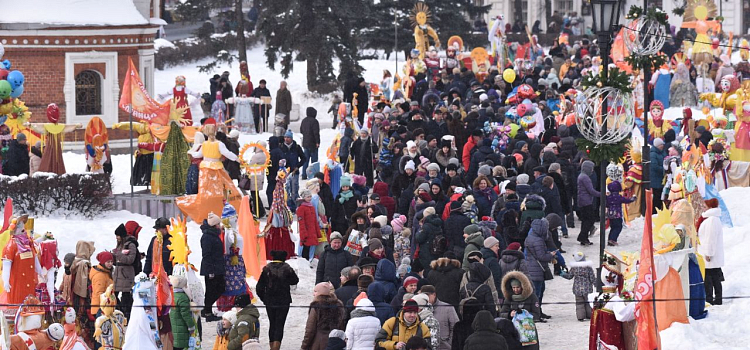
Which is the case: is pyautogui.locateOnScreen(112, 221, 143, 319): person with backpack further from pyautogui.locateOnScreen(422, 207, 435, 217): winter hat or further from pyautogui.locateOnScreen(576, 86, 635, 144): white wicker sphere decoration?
pyautogui.locateOnScreen(576, 86, 635, 144): white wicker sphere decoration

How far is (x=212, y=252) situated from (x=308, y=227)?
3518mm

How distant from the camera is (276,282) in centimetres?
1577

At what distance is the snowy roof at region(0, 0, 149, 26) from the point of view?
3025 cm

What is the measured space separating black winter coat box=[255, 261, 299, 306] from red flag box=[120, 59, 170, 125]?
7482 millimetres

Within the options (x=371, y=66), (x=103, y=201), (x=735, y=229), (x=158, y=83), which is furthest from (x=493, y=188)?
(x=371, y=66)

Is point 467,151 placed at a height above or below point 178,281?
above

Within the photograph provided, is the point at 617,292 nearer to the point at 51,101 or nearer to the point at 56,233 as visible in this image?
the point at 56,233

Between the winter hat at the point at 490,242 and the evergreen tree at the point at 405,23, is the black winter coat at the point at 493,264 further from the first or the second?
the evergreen tree at the point at 405,23

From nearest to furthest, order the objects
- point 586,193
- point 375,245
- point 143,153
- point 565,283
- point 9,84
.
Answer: point 375,245, point 565,283, point 586,193, point 9,84, point 143,153

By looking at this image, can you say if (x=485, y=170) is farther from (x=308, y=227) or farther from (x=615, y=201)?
(x=308, y=227)

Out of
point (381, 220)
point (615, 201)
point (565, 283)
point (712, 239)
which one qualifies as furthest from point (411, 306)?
point (615, 201)

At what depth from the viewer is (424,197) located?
18.8m

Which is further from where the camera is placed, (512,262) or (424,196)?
(424,196)

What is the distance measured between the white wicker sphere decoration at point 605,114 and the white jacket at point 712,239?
1595mm
